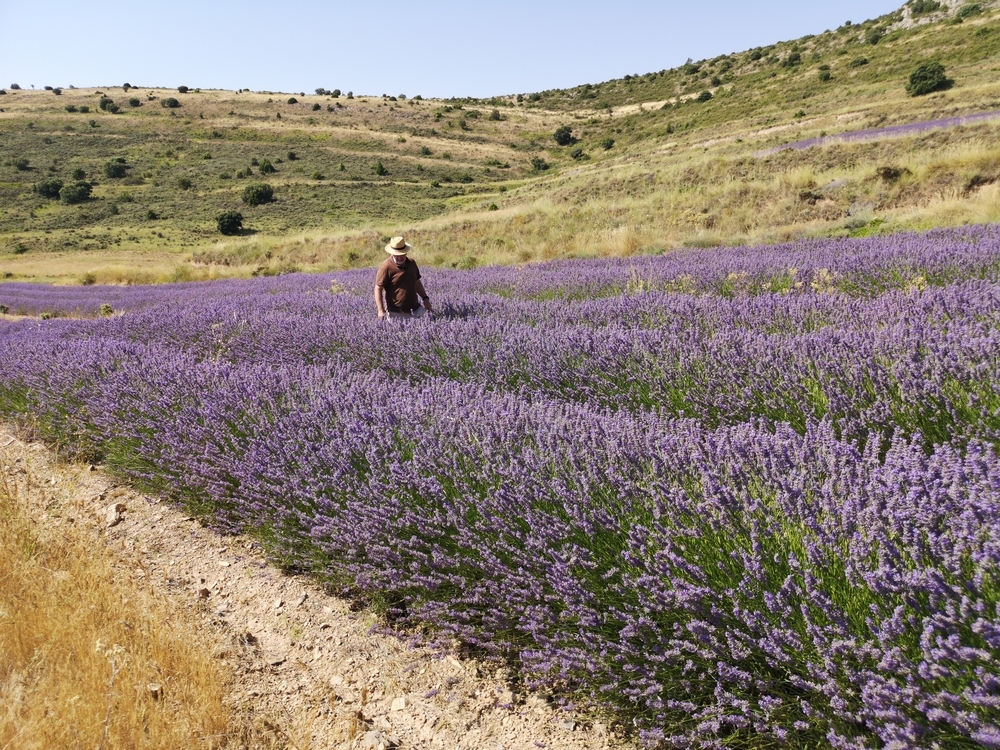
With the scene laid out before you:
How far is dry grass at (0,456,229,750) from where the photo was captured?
1648mm

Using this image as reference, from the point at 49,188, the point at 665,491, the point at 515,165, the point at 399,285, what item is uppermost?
the point at 49,188

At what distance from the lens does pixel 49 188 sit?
135ft

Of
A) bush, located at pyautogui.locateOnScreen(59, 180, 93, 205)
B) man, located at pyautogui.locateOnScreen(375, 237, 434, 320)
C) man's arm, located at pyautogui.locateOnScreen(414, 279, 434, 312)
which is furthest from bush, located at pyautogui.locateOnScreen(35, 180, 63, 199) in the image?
man's arm, located at pyautogui.locateOnScreen(414, 279, 434, 312)

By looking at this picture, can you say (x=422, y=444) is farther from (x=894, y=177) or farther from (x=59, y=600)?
(x=894, y=177)

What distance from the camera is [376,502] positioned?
2.31 m

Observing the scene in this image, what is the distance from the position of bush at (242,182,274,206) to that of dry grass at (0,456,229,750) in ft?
132

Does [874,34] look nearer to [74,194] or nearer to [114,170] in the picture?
[114,170]

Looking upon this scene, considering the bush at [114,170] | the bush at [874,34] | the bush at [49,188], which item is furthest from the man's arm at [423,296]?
the bush at [874,34]

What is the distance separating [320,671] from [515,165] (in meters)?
56.1

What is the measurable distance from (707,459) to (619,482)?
0.30 m

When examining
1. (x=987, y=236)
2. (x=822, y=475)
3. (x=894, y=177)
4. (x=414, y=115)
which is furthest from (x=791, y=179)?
(x=414, y=115)

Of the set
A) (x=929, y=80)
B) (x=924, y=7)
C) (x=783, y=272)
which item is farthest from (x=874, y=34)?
(x=783, y=272)

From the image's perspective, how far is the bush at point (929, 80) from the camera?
26.3 m

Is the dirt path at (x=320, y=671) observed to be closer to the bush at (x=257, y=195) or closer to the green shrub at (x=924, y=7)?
the bush at (x=257, y=195)
